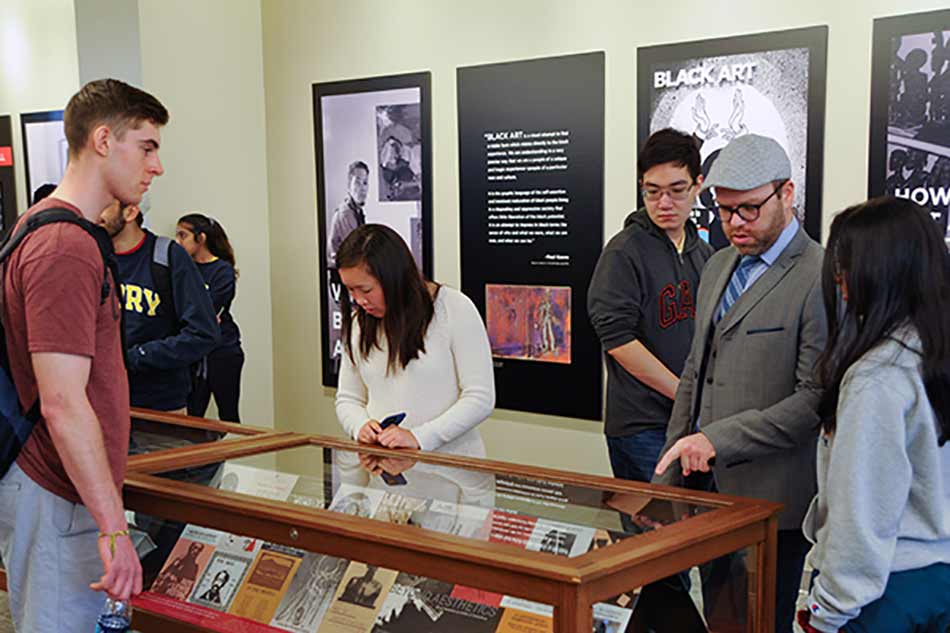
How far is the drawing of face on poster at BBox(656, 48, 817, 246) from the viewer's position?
421 cm

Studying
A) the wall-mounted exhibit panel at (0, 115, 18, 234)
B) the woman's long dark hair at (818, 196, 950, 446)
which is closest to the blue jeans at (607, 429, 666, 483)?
the woman's long dark hair at (818, 196, 950, 446)

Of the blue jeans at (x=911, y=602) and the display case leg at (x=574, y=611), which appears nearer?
the display case leg at (x=574, y=611)

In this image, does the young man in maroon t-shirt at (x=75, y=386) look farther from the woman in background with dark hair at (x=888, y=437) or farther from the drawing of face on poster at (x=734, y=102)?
the drawing of face on poster at (x=734, y=102)

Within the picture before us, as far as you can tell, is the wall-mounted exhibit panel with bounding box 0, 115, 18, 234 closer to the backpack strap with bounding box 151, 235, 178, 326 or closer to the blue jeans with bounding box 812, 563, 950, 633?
the backpack strap with bounding box 151, 235, 178, 326

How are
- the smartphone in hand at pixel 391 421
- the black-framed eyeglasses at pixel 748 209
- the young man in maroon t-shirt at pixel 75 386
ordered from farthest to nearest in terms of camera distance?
the smartphone in hand at pixel 391 421
the black-framed eyeglasses at pixel 748 209
the young man in maroon t-shirt at pixel 75 386

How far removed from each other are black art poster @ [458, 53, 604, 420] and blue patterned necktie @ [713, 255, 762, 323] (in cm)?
233

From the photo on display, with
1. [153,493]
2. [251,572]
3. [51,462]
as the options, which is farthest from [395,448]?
[51,462]

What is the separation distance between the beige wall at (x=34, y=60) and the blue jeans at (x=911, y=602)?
5928 millimetres

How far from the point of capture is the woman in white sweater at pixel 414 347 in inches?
113

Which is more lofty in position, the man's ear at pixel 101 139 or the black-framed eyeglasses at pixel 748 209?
the man's ear at pixel 101 139

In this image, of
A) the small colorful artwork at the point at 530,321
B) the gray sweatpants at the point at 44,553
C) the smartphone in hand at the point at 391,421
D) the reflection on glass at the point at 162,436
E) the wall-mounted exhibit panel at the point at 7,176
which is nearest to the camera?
the gray sweatpants at the point at 44,553

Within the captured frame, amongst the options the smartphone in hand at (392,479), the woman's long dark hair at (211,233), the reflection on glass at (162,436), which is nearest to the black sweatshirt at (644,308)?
the smartphone in hand at (392,479)

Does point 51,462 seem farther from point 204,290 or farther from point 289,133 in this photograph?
point 289,133

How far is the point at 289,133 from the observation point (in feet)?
19.9
